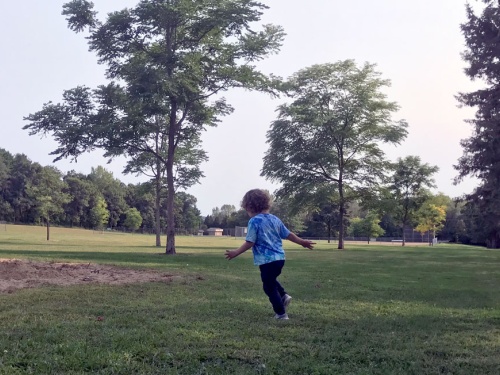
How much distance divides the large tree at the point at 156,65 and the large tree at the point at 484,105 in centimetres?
938

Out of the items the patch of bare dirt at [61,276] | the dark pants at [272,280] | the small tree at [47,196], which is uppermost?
the small tree at [47,196]

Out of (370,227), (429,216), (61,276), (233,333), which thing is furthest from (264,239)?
(370,227)

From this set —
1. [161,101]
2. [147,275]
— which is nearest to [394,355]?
[147,275]

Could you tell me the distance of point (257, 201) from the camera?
23.5ft

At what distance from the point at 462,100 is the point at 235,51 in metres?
11.9

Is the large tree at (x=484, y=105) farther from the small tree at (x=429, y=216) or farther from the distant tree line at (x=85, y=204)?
the distant tree line at (x=85, y=204)

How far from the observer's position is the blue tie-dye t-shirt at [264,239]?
696 cm

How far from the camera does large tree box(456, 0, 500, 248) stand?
2306 cm

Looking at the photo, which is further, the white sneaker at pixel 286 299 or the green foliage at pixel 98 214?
the green foliage at pixel 98 214

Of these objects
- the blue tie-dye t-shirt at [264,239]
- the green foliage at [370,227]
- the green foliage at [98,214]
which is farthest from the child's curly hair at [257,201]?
the green foliage at [98,214]

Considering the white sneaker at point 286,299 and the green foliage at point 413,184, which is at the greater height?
the green foliage at point 413,184

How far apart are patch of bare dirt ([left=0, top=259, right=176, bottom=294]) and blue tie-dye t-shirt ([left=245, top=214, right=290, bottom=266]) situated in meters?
4.71

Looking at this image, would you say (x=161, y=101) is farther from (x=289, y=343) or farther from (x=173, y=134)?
(x=289, y=343)

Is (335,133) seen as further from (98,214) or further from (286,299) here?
(98,214)
